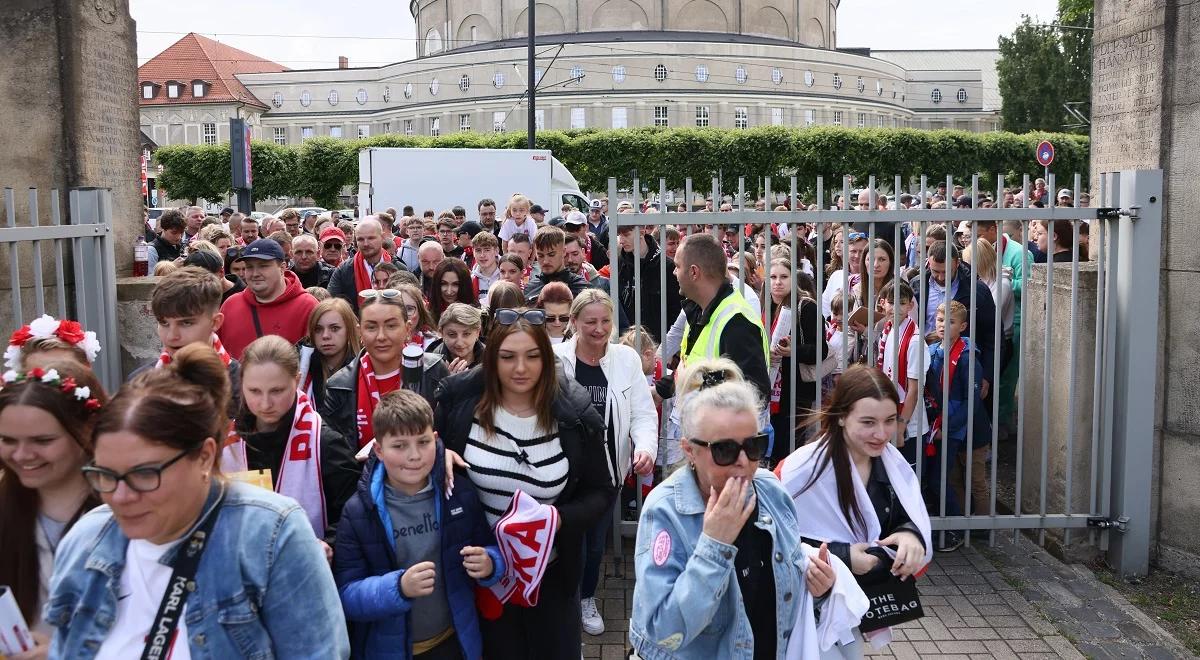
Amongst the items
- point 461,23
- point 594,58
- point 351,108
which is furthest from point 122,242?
point 351,108

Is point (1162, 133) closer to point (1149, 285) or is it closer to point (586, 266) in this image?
point (1149, 285)

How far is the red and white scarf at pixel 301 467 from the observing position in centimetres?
383

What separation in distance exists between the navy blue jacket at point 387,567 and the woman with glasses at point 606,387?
125 cm

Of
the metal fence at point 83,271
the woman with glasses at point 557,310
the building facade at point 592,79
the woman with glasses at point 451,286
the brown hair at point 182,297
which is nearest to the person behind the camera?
the brown hair at point 182,297

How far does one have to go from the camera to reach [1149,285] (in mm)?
5996

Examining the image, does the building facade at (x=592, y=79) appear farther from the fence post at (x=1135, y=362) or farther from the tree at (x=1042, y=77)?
the fence post at (x=1135, y=362)

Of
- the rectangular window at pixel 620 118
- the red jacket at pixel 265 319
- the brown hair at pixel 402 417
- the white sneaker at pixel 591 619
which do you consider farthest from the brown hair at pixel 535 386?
the rectangular window at pixel 620 118

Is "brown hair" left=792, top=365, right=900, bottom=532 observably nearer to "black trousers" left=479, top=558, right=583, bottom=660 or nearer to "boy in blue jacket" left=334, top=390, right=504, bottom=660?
"black trousers" left=479, top=558, right=583, bottom=660

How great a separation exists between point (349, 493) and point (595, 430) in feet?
3.37

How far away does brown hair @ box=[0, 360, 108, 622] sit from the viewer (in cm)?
274

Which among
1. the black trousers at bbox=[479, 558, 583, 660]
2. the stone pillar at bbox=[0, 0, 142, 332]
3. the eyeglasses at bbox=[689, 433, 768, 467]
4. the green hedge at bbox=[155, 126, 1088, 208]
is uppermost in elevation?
the green hedge at bbox=[155, 126, 1088, 208]

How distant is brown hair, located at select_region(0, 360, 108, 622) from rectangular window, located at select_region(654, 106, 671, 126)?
83.0 metres

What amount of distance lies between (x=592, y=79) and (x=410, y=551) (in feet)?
267

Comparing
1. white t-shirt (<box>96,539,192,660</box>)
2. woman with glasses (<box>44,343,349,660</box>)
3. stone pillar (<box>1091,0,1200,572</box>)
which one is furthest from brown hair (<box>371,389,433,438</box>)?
stone pillar (<box>1091,0,1200,572</box>)
